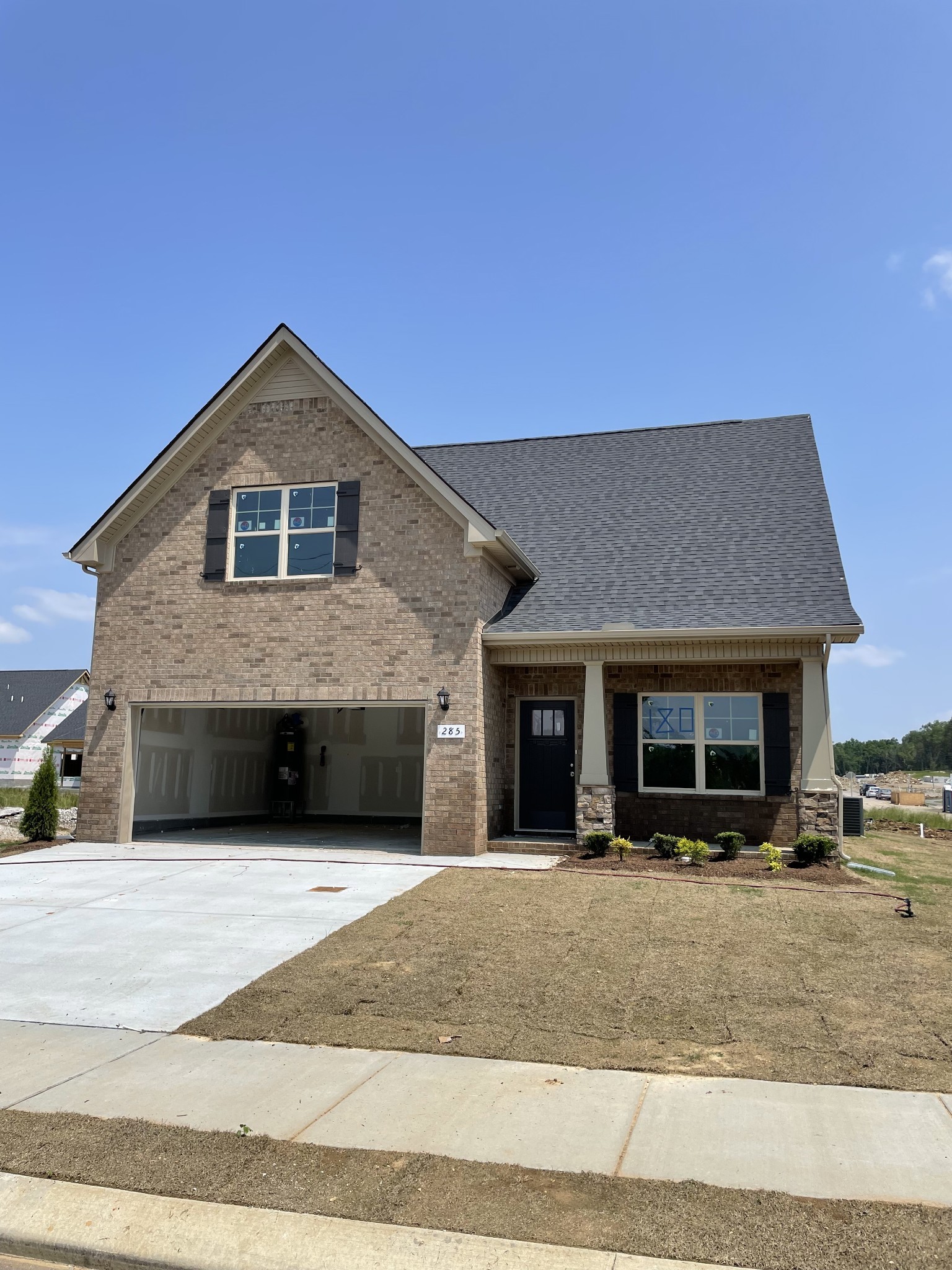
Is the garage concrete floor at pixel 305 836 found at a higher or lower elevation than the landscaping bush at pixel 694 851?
lower

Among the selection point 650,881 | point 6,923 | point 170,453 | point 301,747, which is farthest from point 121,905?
point 301,747

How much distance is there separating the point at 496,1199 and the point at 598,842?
10288mm

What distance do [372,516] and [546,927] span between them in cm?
858

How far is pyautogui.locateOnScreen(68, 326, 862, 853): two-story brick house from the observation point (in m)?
15.5

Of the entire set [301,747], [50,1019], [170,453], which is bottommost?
[50,1019]

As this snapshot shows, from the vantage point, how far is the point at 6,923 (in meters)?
10.4

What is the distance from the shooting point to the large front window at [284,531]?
16625mm

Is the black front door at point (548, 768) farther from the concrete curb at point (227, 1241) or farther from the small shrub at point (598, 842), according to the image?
the concrete curb at point (227, 1241)

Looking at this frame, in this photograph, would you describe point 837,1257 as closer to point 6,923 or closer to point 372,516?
point 6,923

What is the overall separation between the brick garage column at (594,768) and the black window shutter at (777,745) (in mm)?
2568

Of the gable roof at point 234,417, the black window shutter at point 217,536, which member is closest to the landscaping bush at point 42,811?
the gable roof at point 234,417

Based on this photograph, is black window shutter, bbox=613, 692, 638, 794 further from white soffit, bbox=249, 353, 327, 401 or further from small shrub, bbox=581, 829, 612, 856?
white soffit, bbox=249, 353, 327, 401

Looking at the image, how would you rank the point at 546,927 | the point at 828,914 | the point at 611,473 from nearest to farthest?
the point at 546,927
the point at 828,914
the point at 611,473

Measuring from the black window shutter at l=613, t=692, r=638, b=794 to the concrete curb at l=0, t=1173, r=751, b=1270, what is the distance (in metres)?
12.4
